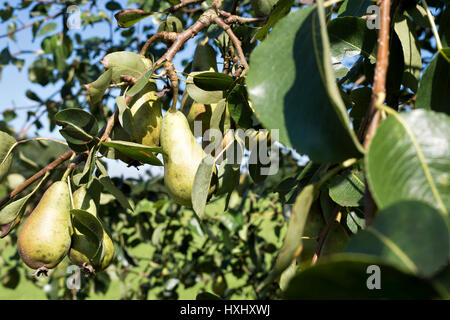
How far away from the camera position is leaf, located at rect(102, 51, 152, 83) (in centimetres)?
74

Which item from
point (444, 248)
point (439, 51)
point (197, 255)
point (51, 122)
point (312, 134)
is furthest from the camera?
point (197, 255)

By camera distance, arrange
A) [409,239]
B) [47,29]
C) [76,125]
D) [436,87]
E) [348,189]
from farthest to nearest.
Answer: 1. [47,29]
2. [76,125]
3. [348,189]
4. [436,87]
5. [409,239]

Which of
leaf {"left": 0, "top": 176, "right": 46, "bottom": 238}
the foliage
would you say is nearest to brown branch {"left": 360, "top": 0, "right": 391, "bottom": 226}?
the foliage

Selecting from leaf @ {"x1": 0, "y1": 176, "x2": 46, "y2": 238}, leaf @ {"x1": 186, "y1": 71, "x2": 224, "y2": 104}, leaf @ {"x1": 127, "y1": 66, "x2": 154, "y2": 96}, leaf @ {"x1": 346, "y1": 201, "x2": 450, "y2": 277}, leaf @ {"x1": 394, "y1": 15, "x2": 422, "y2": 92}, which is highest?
leaf @ {"x1": 346, "y1": 201, "x2": 450, "y2": 277}

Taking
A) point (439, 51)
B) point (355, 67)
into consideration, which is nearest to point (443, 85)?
point (439, 51)

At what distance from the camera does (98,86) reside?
2.22 feet

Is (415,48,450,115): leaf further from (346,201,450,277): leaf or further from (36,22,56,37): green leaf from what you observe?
(36,22,56,37): green leaf

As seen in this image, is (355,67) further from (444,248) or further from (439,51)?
(444,248)

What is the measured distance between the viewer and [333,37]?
26.8 inches

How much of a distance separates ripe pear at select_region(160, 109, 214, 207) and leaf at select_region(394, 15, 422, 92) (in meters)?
0.40

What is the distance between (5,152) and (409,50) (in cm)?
80

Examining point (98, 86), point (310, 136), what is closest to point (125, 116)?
point (98, 86)

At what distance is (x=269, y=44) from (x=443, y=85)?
24 cm

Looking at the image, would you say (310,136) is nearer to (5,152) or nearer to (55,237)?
(55,237)
